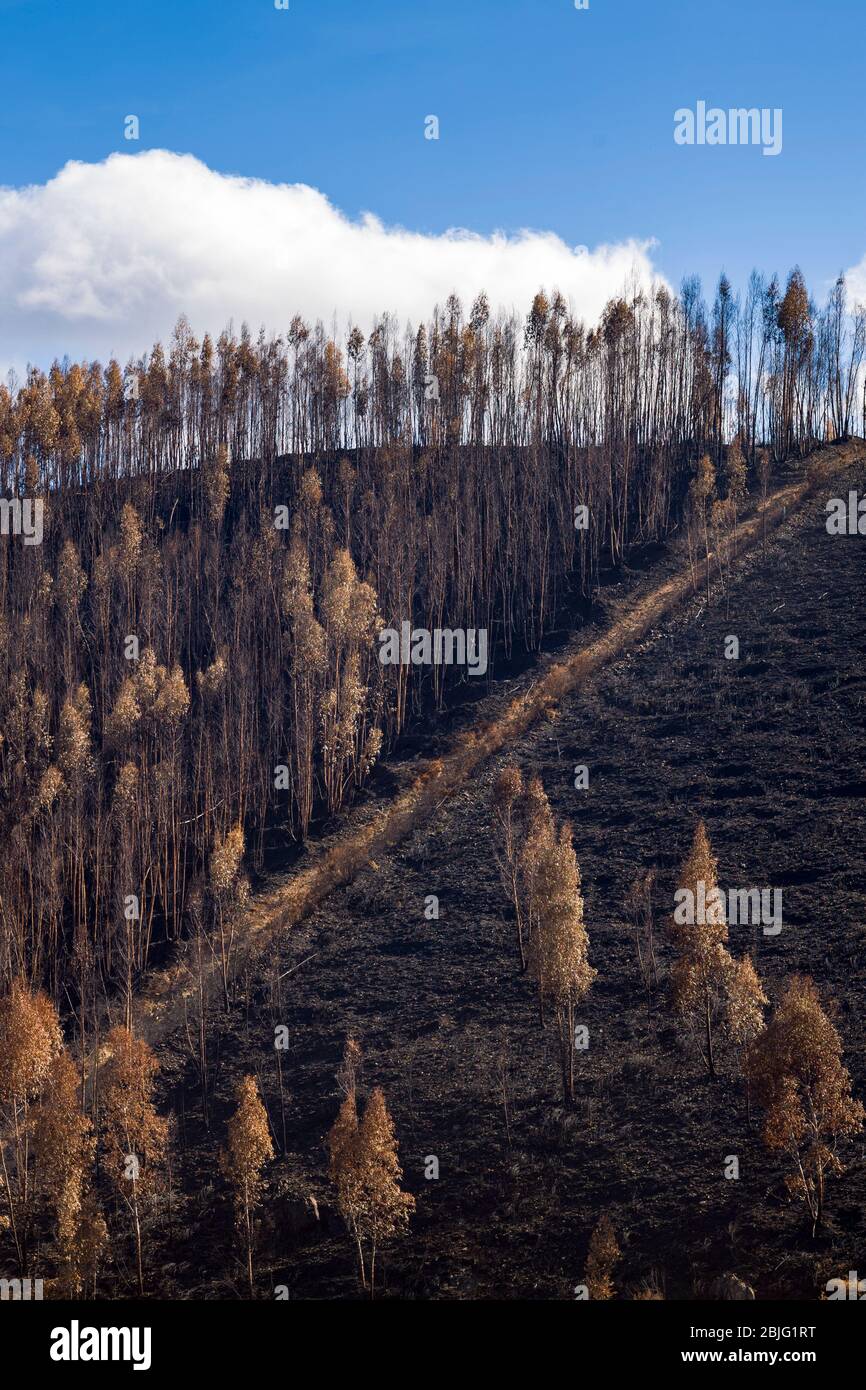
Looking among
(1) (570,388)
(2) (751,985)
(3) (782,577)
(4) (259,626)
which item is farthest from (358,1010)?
(1) (570,388)

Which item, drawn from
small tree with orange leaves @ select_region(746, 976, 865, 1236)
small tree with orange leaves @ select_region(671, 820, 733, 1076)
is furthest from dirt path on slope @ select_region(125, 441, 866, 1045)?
small tree with orange leaves @ select_region(746, 976, 865, 1236)

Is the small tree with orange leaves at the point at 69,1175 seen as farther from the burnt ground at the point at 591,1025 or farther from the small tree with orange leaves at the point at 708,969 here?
Answer: the small tree with orange leaves at the point at 708,969

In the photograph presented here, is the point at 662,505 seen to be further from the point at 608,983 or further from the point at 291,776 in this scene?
the point at 608,983

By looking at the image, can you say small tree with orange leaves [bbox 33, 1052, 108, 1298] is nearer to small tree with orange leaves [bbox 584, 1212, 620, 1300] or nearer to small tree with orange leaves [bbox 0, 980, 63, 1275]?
small tree with orange leaves [bbox 0, 980, 63, 1275]

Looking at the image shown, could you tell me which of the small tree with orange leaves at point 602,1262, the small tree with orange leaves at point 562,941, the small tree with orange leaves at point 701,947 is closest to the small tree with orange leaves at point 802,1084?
the small tree with orange leaves at point 602,1262

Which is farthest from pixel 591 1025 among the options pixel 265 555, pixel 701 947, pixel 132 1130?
pixel 265 555

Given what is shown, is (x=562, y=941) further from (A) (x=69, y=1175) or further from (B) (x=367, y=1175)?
(A) (x=69, y=1175)
